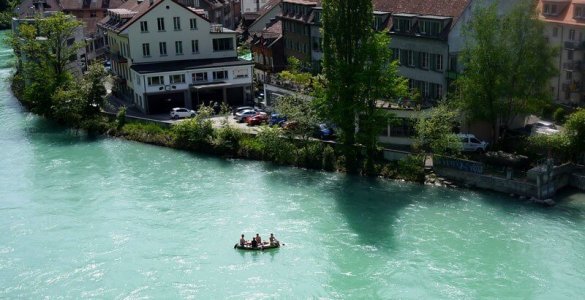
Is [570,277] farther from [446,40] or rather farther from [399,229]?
[446,40]

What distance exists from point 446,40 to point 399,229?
23236 mm

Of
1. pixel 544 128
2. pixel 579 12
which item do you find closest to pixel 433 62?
pixel 544 128

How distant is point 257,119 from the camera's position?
66.8 m

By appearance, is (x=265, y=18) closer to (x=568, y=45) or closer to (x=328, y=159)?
(x=568, y=45)

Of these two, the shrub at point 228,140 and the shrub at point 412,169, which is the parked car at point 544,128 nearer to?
the shrub at point 412,169

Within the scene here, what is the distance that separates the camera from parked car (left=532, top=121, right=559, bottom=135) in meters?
56.0

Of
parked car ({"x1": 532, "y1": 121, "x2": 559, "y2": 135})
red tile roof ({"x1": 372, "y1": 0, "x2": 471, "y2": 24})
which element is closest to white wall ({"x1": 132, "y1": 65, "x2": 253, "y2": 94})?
red tile roof ({"x1": 372, "y1": 0, "x2": 471, "y2": 24})

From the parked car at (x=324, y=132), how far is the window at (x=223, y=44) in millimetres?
22856

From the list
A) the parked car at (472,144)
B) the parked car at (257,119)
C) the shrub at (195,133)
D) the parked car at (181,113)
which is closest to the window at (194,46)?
the parked car at (181,113)

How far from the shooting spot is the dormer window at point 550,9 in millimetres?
66812

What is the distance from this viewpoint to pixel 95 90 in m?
74.2

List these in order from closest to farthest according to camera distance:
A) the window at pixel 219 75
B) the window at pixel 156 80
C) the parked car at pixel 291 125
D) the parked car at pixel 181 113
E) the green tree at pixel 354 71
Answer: the green tree at pixel 354 71, the parked car at pixel 291 125, the parked car at pixel 181 113, the window at pixel 156 80, the window at pixel 219 75

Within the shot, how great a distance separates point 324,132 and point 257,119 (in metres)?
8.68

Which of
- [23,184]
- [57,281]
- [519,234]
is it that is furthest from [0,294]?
[519,234]
